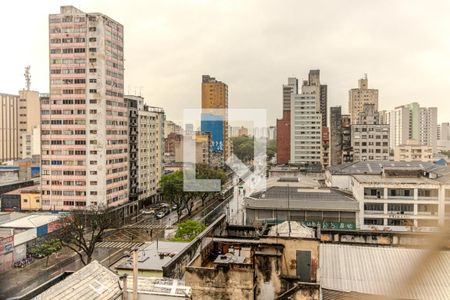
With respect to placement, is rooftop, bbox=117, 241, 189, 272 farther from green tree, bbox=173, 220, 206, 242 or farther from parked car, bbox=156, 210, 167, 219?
parked car, bbox=156, 210, 167, 219

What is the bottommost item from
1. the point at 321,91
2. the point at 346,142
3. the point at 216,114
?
the point at 346,142

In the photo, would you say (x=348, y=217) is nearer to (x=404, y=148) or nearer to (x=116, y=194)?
(x=116, y=194)

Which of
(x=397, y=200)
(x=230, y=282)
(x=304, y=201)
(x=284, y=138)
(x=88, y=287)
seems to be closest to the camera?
(x=230, y=282)

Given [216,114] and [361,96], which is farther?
[361,96]

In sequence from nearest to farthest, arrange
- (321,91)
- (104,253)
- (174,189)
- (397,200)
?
(397,200) < (104,253) < (174,189) < (321,91)

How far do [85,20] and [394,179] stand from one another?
483 inches

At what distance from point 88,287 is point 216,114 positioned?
1191 inches

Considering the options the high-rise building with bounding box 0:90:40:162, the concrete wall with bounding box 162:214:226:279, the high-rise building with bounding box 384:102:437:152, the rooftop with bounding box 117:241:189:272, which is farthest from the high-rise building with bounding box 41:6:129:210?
the high-rise building with bounding box 384:102:437:152

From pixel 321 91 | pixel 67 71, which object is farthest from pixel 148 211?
pixel 321 91

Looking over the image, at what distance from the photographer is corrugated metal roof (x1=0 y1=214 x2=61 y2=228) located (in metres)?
11.4

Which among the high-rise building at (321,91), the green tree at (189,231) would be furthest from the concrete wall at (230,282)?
the high-rise building at (321,91)

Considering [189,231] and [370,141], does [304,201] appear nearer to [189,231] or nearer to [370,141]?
[189,231]

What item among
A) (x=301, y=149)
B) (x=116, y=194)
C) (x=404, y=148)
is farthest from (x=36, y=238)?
(x=404, y=148)

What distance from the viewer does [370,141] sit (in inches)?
979
